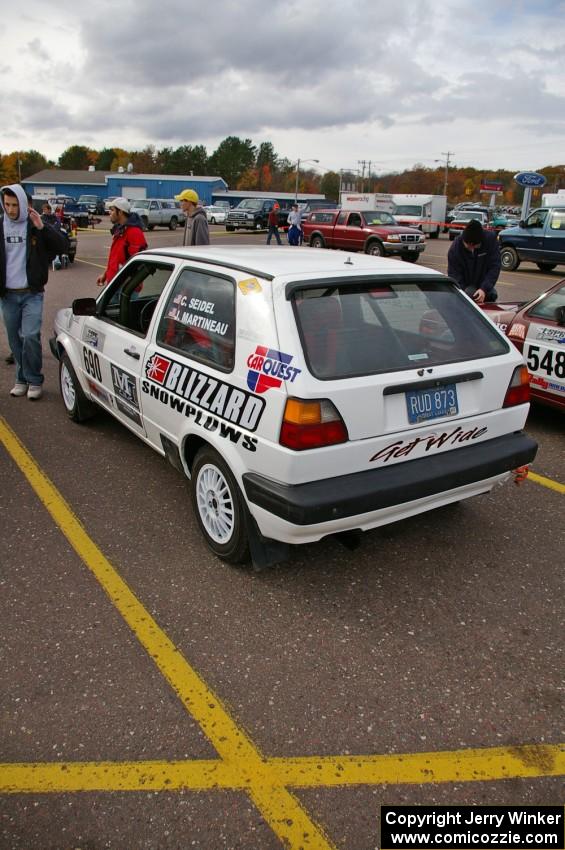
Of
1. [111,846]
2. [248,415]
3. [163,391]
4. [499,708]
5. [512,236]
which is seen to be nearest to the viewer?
[111,846]

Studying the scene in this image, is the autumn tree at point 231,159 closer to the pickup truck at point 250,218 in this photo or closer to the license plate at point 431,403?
the pickup truck at point 250,218

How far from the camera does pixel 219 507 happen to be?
3.26 metres

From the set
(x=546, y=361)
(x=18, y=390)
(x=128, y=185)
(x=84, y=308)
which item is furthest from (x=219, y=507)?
(x=128, y=185)

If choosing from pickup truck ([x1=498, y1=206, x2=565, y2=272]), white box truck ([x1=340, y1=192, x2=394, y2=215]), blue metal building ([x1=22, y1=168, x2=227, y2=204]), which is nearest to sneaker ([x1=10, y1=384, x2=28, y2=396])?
pickup truck ([x1=498, y1=206, x2=565, y2=272])

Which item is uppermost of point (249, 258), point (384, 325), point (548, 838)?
point (249, 258)

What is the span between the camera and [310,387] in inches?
107

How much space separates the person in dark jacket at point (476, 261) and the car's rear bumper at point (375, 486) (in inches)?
140

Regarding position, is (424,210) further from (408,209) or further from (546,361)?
(546,361)

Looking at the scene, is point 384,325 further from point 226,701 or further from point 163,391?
point 226,701

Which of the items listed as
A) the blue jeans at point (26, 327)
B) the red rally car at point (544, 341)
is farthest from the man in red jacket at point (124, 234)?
the red rally car at point (544, 341)

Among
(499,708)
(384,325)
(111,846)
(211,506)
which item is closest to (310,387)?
(384,325)

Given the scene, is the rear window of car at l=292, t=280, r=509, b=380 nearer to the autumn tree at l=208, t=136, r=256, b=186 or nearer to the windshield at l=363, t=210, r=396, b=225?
the windshield at l=363, t=210, r=396, b=225

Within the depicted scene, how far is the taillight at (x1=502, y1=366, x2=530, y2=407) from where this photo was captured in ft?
11.0

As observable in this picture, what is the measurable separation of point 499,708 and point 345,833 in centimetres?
83
